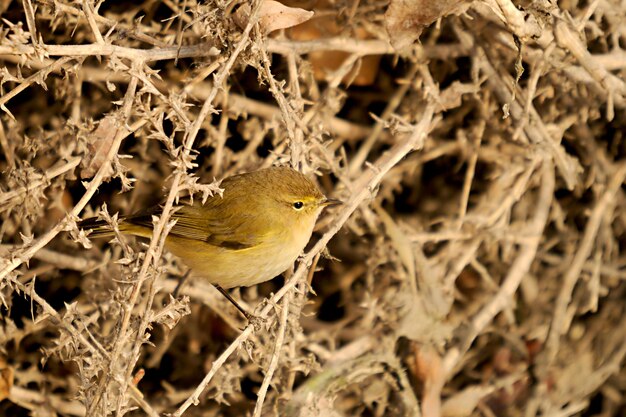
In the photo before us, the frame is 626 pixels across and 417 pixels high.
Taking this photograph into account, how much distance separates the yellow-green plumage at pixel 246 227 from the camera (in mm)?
3588

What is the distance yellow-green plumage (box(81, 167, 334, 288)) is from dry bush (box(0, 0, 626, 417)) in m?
0.13

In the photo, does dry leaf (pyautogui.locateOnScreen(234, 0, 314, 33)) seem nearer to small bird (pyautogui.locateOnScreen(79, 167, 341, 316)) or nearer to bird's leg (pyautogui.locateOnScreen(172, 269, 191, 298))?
small bird (pyautogui.locateOnScreen(79, 167, 341, 316))

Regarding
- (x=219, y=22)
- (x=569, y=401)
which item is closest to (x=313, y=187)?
(x=219, y=22)

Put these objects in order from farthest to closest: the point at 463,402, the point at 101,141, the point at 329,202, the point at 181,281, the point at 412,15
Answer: the point at 463,402 < the point at 181,281 < the point at 329,202 < the point at 412,15 < the point at 101,141

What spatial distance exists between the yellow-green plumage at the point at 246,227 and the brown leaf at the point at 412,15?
732mm

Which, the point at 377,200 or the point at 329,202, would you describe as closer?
the point at 329,202

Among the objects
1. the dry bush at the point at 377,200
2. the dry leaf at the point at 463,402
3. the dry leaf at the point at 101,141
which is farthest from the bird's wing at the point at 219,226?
the dry leaf at the point at 463,402

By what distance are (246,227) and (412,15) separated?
1.18m

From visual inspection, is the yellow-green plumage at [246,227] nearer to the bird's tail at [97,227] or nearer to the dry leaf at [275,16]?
the bird's tail at [97,227]

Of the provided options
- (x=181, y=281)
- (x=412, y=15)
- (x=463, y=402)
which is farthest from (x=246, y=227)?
(x=463, y=402)

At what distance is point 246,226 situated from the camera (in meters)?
3.68

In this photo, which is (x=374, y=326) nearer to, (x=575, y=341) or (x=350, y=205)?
(x=350, y=205)

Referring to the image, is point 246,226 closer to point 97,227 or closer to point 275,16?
point 97,227

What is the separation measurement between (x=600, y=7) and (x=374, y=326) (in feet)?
6.39
